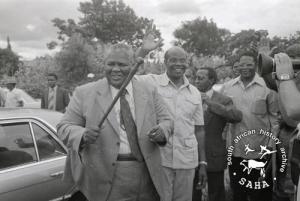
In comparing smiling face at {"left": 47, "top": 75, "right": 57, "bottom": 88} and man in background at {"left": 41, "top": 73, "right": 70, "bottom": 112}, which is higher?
smiling face at {"left": 47, "top": 75, "right": 57, "bottom": 88}

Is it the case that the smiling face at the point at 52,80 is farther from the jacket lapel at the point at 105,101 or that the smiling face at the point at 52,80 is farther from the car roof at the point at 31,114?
the jacket lapel at the point at 105,101

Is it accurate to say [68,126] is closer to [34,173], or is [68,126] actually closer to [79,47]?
[34,173]

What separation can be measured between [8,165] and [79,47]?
26.6 meters

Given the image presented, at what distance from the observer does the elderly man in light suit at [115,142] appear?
2736mm

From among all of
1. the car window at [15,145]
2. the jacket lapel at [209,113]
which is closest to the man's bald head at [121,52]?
the car window at [15,145]

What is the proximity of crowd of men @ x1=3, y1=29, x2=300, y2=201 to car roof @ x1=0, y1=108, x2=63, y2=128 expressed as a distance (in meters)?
0.52

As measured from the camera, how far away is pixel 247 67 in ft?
14.5

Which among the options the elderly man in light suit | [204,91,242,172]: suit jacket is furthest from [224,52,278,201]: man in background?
the elderly man in light suit

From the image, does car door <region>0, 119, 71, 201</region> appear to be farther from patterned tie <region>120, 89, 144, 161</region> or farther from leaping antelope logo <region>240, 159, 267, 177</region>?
leaping antelope logo <region>240, 159, 267, 177</region>

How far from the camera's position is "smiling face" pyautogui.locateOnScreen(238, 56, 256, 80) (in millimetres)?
4410

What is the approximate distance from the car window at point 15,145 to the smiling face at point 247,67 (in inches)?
87.6

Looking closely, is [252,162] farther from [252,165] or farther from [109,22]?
[109,22]

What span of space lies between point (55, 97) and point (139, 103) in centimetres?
617

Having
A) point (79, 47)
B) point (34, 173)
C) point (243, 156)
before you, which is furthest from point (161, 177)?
point (79, 47)
